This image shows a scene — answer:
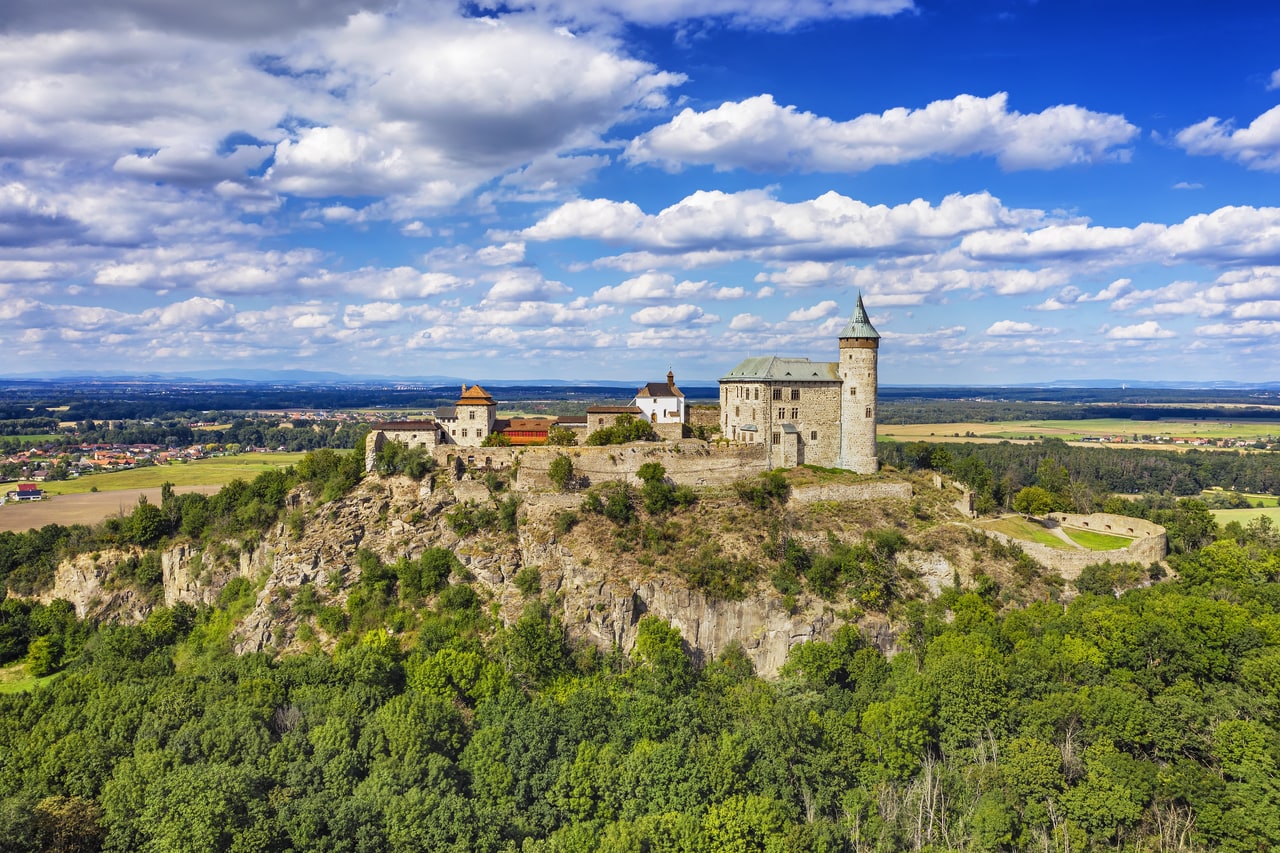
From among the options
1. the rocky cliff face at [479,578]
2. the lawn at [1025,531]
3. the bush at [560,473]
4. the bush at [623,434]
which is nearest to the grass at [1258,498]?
the lawn at [1025,531]

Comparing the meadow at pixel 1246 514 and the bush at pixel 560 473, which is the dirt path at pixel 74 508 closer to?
the bush at pixel 560 473

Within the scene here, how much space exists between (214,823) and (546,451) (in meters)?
35.3

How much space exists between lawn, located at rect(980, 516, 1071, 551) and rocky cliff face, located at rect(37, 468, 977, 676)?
25.1 ft

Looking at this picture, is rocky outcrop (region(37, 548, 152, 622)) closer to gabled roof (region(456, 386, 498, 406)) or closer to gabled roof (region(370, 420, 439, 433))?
gabled roof (region(370, 420, 439, 433))

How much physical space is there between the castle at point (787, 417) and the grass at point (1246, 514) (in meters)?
50.6

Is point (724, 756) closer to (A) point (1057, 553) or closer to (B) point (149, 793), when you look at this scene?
(B) point (149, 793)

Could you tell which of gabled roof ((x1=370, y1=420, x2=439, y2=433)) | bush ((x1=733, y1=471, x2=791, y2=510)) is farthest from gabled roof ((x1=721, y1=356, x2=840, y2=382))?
gabled roof ((x1=370, y1=420, x2=439, y2=433))

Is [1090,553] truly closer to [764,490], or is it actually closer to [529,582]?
[764,490]

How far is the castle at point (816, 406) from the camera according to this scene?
67375 millimetres

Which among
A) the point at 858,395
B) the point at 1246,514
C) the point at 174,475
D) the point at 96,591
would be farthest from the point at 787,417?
the point at 174,475

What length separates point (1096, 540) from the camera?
63.1 meters

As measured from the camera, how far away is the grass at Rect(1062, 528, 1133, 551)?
61031 millimetres

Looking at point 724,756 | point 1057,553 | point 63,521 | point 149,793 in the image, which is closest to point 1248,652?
point 1057,553

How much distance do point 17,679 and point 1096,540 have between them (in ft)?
272
